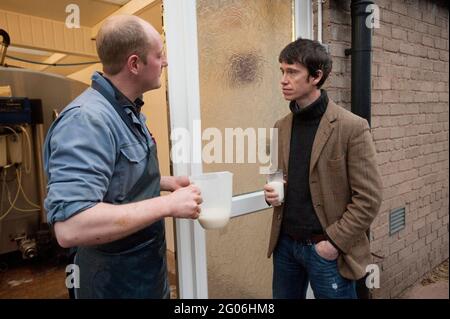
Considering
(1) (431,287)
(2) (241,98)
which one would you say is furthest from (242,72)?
(1) (431,287)

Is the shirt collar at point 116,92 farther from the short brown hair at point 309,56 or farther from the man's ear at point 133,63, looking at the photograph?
the short brown hair at point 309,56

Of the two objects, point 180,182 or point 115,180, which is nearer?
point 115,180

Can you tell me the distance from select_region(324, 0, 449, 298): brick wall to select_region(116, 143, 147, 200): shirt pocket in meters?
1.44

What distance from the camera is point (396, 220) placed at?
8.97 ft

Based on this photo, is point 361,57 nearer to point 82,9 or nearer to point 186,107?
point 186,107

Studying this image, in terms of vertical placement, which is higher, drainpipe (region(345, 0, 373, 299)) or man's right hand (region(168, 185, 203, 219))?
drainpipe (region(345, 0, 373, 299))

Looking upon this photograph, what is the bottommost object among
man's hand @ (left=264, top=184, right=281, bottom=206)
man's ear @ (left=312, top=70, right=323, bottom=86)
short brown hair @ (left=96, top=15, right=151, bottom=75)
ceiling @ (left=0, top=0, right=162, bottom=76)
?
man's hand @ (left=264, top=184, right=281, bottom=206)

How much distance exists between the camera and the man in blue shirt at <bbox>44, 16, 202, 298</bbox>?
0.91 m

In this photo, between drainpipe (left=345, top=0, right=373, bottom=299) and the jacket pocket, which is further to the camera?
drainpipe (left=345, top=0, right=373, bottom=299)

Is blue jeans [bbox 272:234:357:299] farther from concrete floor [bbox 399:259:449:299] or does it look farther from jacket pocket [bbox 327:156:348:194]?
concrete floor [bbox 399:259:449:299]

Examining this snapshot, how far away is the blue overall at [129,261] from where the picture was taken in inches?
48.8

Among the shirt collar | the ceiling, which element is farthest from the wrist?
the ceiling

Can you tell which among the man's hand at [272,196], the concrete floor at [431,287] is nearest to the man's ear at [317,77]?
the man's hand at [272,196]

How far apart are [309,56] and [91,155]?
111cm
